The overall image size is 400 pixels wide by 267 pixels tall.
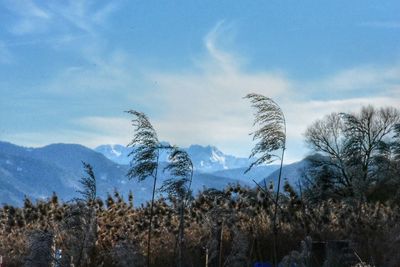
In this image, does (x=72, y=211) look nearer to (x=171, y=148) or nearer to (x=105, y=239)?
(x=171, y=148)

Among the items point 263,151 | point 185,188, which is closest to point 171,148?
point 185,188

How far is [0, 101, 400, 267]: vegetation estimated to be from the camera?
225 inches

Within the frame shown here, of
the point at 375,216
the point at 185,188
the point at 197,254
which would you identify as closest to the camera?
the point at 185,188

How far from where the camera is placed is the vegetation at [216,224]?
571 cm

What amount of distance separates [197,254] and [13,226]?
6863mm

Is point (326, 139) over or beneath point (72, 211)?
over

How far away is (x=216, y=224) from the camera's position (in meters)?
8.24

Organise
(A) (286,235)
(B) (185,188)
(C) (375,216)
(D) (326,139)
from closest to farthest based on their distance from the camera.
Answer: (B) (185,188)
(A) (286,235)
(C) (375,216)
(D) (326,139)

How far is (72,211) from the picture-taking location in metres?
5.27

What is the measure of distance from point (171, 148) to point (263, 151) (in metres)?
0.98

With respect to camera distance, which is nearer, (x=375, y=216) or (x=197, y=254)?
(x=197, y=254)

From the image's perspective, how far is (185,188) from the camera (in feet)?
23.2

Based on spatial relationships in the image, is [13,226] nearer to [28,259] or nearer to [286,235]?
[286,235]

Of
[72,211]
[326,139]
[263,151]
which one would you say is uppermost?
[326,139]
